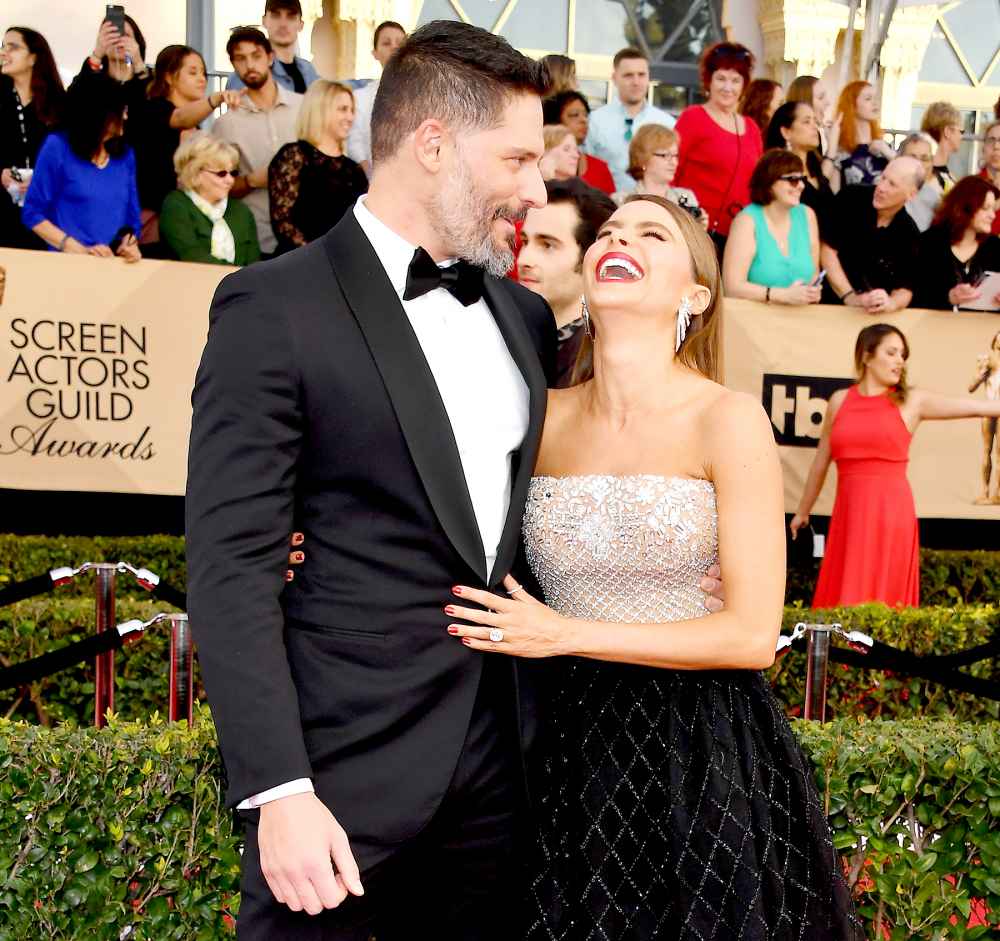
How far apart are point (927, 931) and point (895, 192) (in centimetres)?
596

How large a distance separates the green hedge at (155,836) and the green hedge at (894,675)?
8.11 feet

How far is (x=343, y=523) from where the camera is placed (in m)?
2.11

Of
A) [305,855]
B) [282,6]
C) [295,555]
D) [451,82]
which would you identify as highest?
[282,6]

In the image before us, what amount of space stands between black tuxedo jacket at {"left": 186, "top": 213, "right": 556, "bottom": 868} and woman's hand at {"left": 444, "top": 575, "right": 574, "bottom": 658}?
0.03m

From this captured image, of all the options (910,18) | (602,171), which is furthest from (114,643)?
(910,18)

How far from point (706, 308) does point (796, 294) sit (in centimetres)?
510

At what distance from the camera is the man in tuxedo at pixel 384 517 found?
1979mm

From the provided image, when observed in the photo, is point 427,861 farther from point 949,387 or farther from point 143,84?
point 949,387

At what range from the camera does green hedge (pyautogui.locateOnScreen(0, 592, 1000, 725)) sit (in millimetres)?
5156

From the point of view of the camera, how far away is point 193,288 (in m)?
7.06

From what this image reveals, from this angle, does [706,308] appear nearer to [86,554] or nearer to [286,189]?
[286,189]

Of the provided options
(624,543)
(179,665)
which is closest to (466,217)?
(624,543)

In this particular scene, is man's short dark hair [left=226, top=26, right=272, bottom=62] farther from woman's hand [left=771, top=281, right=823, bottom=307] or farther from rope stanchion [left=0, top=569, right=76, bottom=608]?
rope stanchion [left=0, top=569, right=76, bottom=608]

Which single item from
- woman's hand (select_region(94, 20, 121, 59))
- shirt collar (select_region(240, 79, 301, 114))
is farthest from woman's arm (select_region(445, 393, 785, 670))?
woman's hand (select_region(94, 20, 121, 59))
